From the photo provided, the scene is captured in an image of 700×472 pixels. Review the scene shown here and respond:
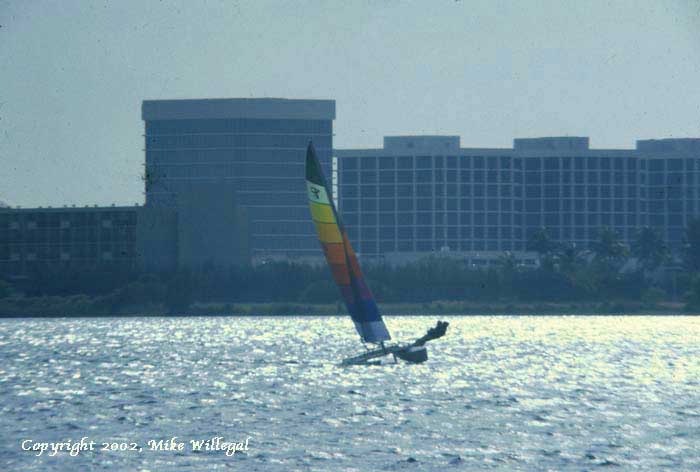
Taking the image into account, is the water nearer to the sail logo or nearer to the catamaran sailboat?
the catamaran sailboat

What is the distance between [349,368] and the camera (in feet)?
366

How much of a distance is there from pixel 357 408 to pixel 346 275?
29.0 m

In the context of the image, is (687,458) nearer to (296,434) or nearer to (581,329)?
(296,434)

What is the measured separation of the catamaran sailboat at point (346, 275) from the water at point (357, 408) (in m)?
1.72

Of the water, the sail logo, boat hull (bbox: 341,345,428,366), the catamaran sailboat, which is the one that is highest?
the sail logo

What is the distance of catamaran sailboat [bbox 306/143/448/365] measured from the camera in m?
107

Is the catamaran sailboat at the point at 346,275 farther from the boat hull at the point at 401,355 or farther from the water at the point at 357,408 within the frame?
the water at the point at 357,408

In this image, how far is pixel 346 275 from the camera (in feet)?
355

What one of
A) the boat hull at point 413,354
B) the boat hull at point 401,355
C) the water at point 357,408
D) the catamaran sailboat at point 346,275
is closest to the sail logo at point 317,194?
the catamaran sailboat at point 346,275

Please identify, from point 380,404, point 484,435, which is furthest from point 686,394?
point 484,435

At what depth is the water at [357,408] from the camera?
61.1 metres

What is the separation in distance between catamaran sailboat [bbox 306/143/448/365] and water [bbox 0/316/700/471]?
172 cm

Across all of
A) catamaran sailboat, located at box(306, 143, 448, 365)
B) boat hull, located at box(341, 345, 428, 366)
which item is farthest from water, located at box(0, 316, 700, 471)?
catamaran sailboat, located at box(306, 143, 448, 365)

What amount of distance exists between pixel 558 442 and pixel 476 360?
57.1 m
